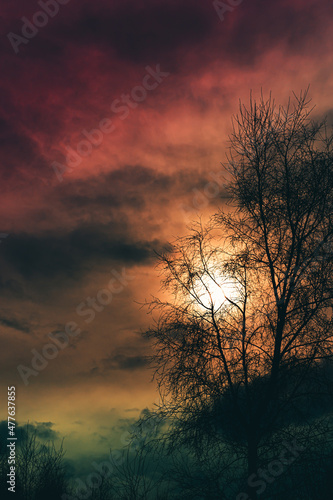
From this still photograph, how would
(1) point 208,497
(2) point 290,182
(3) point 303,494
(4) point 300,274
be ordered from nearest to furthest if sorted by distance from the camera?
1. (3) point 303,494
2. (1) point 208,497
3. (4) point 300,274
4. (2) point 290,182

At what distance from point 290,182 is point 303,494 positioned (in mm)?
8387

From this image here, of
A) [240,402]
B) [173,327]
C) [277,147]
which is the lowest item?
[240,402]

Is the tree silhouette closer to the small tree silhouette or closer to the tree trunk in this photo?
the tree trunk

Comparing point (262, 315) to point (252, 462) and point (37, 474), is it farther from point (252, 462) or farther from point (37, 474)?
point (37, 474)

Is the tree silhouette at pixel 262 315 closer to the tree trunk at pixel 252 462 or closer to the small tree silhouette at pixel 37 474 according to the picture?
the tree trunk at pixel 252 462

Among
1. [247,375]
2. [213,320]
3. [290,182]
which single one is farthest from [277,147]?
[247,375]

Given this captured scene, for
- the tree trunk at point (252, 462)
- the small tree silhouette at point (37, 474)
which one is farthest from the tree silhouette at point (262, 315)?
the small tree silhouette at point (37, 474)

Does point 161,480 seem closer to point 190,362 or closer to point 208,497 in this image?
point 208,497

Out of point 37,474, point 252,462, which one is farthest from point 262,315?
point 37,474

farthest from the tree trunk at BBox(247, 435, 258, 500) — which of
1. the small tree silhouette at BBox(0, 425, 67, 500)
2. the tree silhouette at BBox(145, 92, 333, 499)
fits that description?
the small tree silhouette at BBox(0, 425, 67, 500)

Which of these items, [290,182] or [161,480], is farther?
[290,182]

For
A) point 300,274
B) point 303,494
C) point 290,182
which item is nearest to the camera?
point 303,494

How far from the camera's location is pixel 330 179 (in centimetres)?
1244

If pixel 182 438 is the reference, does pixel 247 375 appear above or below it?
above
